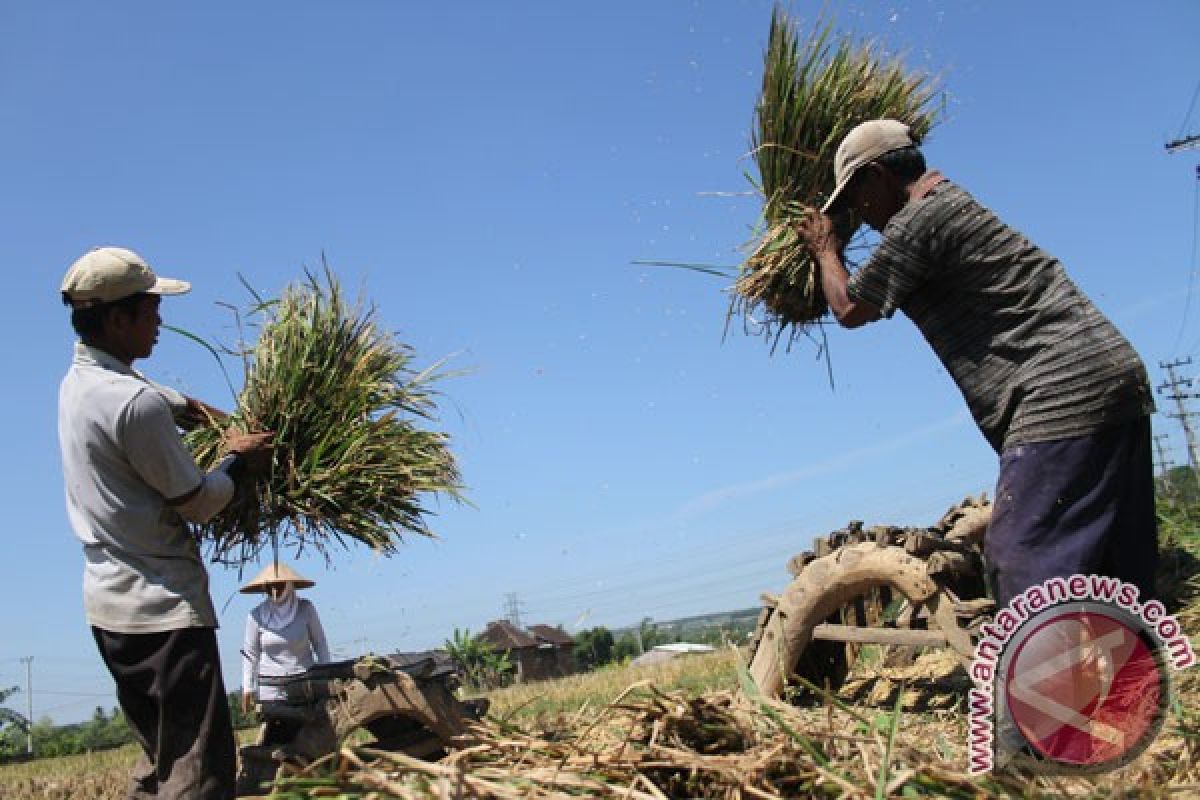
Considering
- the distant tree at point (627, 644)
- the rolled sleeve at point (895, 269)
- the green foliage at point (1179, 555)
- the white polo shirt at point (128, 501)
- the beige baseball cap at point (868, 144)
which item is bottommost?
the distant tree at point (627, 644)

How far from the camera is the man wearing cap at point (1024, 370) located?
256cm

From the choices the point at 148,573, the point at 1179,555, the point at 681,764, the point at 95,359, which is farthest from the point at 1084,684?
the point at 1179,555

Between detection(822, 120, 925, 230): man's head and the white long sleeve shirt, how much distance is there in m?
4.95

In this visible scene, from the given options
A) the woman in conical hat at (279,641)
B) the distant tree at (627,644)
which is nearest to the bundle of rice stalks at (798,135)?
the woman in conical hat at (279,641)

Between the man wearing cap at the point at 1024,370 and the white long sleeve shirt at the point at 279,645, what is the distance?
4.88 metres

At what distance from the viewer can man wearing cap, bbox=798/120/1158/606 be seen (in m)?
2.56

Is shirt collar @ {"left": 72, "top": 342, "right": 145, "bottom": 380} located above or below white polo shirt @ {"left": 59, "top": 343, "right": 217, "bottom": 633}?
above

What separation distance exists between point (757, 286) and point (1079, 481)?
5.80ft

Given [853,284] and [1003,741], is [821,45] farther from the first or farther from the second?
[1003,741]

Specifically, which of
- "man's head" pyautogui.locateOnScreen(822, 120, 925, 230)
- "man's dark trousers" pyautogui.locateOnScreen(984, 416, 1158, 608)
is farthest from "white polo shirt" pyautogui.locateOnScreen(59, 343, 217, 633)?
"man's dark trousers" pyautogui.locateOnScreen(984, 416, 1158, 608)

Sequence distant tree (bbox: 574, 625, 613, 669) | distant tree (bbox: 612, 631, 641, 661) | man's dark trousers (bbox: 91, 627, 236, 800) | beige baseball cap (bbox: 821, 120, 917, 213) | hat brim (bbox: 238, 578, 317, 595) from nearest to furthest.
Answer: man's dark trousers (bbox: 91, 627, 236, 800), beige baseball cap (bbox: 821, 120, 917, 213), hat brim (bbox: 238, 578, 317, 595), distant tree (bbox: 574, 625, 613, 669), distant tree (bbox: 612, 631, 641, 661)

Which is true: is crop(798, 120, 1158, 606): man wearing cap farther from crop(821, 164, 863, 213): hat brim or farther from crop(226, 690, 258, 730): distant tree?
crop(226, 690, 258, 730): distant tree

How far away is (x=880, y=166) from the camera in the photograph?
2.98 metres

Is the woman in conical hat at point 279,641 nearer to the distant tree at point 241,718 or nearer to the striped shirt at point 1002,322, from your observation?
the distant tree at point 241,718
